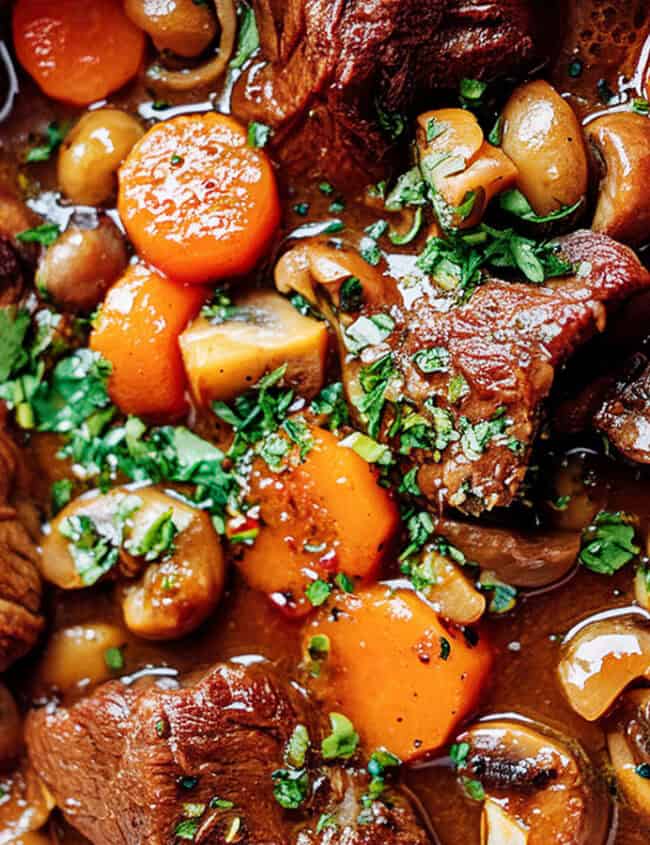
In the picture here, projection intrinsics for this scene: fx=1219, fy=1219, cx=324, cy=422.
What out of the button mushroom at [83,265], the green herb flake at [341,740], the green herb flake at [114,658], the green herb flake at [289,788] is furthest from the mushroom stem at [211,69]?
the green herb flake at [289,788]

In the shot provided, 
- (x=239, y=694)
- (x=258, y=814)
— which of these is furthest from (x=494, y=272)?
(x=258, y=814)

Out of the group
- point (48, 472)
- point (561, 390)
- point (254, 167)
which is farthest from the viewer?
point (48, 472)

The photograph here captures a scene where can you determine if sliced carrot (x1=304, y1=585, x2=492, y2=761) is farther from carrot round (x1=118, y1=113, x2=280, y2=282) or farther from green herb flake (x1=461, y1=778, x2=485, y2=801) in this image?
carrot round (x1=118, y1=113, x2=280, y2=282)

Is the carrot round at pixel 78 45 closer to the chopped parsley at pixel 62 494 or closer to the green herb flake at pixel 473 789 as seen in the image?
the chopped parsley at pixel 62 494

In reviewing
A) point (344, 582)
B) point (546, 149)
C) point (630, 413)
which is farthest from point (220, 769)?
point (546, 149)

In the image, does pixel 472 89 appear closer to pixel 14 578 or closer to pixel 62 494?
pixel 62 494

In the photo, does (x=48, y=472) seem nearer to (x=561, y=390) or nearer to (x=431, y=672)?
(x=431, y=672)

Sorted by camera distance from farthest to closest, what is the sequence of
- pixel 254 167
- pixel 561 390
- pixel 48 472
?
pixel 48 472, pixel 254 167, pixel 561 390
